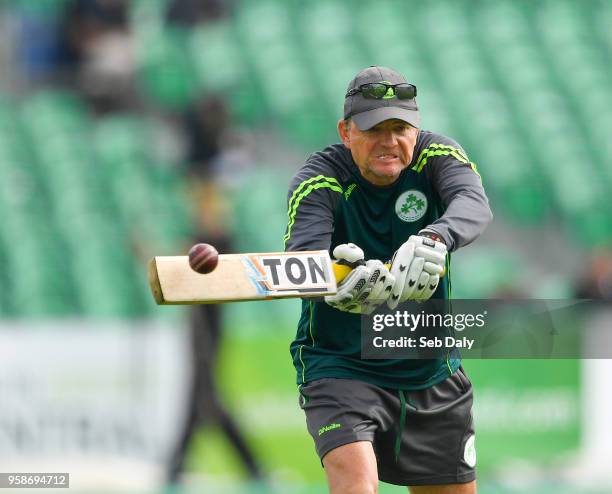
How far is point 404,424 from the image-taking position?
208 inches

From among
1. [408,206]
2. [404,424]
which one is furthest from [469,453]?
[408,206]

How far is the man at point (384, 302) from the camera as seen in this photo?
16.6ft

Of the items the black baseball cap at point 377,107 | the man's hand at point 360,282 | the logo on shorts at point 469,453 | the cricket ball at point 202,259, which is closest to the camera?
the cricket ball at point 202,259

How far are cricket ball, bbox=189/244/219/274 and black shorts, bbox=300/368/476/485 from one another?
3.35 ft

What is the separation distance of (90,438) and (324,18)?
21.2ft

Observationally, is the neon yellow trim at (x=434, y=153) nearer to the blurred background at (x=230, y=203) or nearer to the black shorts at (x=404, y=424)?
the black shorts at (x=404, y=424)

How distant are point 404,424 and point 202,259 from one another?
1.35m

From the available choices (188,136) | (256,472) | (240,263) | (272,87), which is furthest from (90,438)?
(240,263)

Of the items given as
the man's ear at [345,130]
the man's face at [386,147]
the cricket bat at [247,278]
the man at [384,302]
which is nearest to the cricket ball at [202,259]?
the cricket bat at [247,278]

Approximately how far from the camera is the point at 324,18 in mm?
14742

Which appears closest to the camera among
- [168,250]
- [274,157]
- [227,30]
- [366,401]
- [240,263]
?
[240,263]

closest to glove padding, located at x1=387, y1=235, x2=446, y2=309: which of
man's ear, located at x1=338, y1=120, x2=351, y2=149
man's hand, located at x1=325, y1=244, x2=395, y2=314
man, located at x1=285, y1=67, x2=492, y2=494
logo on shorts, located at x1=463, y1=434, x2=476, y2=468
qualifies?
man's hand, located at x1=325, y1=244, x2=395, y2=314

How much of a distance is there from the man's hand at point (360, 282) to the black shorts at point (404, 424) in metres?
0.54

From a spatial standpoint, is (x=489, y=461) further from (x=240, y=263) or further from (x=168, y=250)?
(x=240, y=263)
